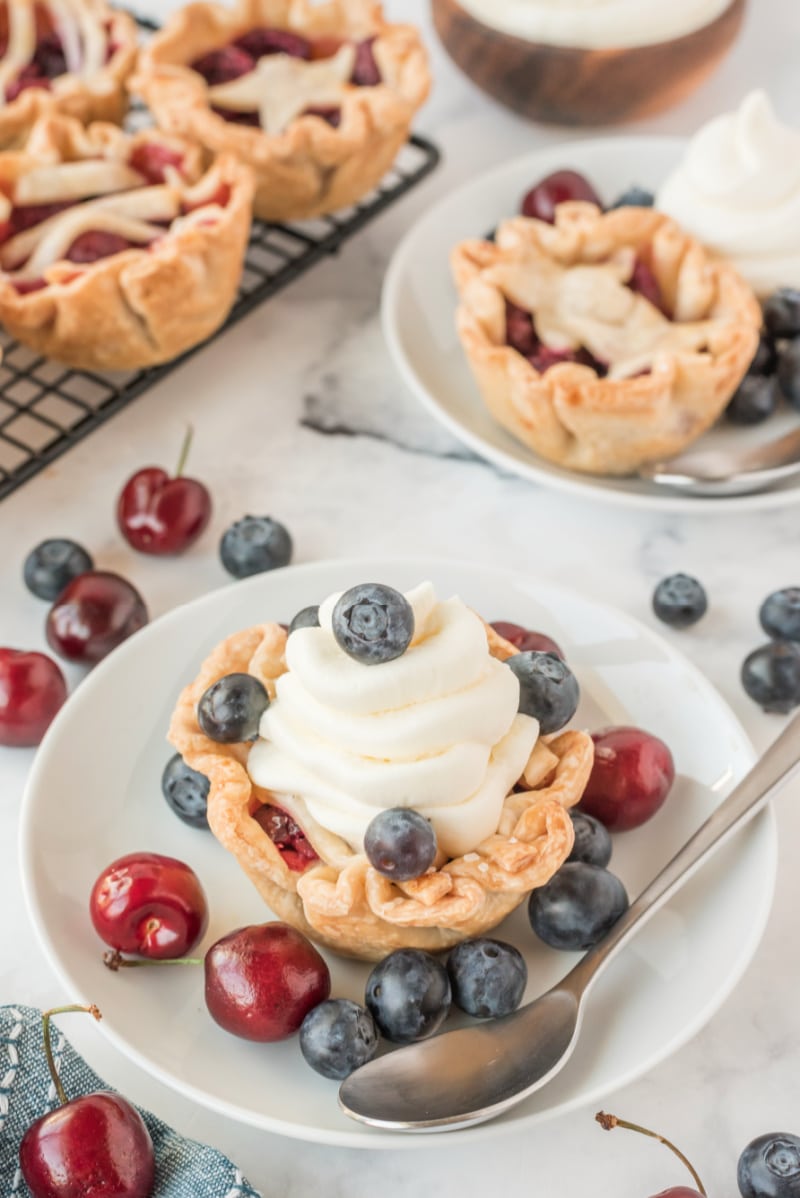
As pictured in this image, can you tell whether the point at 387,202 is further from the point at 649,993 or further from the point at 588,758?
the point at 649,993

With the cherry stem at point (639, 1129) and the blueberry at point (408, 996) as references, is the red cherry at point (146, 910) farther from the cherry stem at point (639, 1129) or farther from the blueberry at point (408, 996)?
the cherry stem at point (639, 1129)

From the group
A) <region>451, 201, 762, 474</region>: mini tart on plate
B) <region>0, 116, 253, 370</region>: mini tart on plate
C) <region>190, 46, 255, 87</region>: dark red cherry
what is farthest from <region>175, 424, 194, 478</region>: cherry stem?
<region>190, 46, 255, 87</region>: dark red cherry

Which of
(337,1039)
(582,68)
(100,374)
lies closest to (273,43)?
(582,68)

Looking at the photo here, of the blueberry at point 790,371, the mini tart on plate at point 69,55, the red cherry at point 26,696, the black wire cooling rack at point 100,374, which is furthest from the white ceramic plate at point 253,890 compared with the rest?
the mini tart on plate at point 69,55

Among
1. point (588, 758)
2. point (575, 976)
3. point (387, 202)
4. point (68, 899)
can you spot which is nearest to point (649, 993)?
point (575, 976)

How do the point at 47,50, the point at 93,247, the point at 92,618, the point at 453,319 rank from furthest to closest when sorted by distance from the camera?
the point at 47,50
the point at 453,319
the point at 93,247
the point at 92,618

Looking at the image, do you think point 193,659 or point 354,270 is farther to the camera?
point 354,270

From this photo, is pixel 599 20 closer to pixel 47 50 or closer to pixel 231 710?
pixel 47 50
